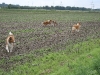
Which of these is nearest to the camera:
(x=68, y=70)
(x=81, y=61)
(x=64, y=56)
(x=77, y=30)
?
(x=68, y=70)

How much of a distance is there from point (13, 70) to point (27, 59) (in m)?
1.59

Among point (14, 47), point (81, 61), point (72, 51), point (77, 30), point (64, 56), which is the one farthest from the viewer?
point (77, 30)

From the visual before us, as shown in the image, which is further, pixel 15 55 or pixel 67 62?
pixel 15 55

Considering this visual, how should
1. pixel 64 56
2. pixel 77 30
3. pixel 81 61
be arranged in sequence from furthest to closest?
pixel 77 30, pixel 64 56, pixel 81 61

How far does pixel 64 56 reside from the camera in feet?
37.6

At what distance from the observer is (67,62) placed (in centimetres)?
1041

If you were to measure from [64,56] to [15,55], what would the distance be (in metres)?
2.56

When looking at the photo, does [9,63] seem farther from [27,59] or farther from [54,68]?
[54,68]

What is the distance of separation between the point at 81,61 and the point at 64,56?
1.33m

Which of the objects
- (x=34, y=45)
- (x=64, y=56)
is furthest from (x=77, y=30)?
(x=64, y=56)

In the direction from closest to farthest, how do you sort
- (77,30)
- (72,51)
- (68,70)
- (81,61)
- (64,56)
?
(68,70)
(81,61)
(64,56)
(72,51)
(77,30)

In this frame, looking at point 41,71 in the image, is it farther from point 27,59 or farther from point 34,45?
point 34,45

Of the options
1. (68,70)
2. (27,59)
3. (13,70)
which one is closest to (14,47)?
(27,59)

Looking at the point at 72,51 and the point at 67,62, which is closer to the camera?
the point at 67,62
